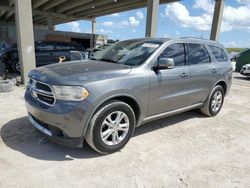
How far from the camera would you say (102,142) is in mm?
3025

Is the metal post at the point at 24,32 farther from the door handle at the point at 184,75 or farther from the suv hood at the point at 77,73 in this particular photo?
the door handle at the point at 184,75

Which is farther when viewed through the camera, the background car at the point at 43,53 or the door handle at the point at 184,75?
the background car at the point at 43,53

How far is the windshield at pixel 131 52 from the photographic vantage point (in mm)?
3537

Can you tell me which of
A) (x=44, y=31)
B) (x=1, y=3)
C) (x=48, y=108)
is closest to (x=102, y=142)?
(x=48, y=108)

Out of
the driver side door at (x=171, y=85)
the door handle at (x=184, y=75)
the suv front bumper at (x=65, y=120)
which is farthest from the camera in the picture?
the door handle at (x=184, y=75)

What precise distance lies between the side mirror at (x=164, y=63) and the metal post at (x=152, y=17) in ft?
24.6

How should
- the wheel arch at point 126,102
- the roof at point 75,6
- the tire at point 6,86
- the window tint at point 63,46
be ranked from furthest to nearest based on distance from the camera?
the roof at point 75,6 → the window tint at point 63,46 → the tire at point 6,86 → the wheel arch at point 126,102

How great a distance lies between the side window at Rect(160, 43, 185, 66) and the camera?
376 cm

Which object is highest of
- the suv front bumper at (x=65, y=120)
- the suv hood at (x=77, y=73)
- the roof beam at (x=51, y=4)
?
the roof beam at (x=51, y=4)

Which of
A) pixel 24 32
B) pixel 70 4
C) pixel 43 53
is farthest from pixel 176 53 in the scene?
pixel 70 4

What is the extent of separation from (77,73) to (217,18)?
1268 centimetres

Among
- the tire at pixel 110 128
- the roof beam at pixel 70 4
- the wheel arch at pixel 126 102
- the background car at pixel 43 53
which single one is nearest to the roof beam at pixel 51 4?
the roof beam at pixel 70 4

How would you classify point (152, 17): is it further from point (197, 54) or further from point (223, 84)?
point (197, 54)

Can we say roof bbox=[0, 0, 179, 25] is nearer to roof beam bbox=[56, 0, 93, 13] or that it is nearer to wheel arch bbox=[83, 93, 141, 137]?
roof beam bbox=[56, 0, 93, 13]
